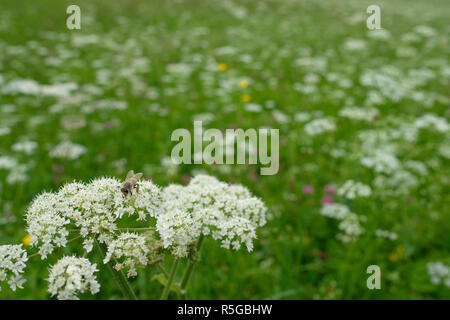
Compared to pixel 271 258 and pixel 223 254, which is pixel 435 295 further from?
pixel 223 254

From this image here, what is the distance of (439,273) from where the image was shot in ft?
11.3

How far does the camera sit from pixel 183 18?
13.6 meters

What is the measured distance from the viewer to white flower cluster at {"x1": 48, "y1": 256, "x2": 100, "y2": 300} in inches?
60.2

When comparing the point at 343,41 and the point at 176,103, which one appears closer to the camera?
the point at 176,103

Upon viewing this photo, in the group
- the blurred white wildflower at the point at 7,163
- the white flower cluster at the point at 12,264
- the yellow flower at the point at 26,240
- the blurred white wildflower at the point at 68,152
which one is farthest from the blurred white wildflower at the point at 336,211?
the blurred white wildflower at the point at 7,163

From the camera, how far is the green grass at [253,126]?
3.55 m

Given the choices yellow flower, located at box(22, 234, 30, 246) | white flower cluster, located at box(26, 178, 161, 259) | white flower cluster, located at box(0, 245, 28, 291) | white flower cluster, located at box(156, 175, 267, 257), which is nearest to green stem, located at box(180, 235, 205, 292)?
white flower cluster, located at box(156, 175, 267, 257)

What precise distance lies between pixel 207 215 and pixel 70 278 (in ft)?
2.42

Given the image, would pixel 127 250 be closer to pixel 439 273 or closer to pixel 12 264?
pixel 12 264

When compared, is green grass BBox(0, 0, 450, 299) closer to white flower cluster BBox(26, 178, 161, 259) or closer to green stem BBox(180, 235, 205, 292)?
green stem BBox(180, 235, 205, 292)

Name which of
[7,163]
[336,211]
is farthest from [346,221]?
[7,163]

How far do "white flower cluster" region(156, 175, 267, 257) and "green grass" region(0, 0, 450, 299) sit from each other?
857 millimetres
